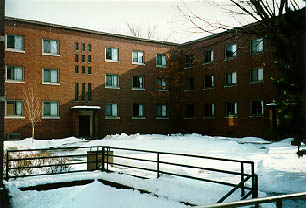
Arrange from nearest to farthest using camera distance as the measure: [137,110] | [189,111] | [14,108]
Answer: [14,108], [137,110], [189,111]

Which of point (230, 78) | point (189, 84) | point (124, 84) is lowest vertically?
point (124, 84)

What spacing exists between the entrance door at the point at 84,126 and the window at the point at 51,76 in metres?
4.38

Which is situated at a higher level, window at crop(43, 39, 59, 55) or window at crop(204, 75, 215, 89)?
window at crop(43, 39, 59, 55)

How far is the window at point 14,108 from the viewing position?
87.7ft

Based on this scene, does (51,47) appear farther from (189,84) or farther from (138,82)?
(189,84)

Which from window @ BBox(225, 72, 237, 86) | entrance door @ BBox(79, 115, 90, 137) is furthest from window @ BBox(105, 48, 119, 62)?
window @ BBox(225, 72, 237, 86)

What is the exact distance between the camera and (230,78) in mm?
30719

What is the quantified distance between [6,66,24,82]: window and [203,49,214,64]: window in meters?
18.8

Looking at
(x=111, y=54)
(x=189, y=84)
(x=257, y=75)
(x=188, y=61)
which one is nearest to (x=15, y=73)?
(x=111, y=54)

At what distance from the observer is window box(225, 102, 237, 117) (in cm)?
3012

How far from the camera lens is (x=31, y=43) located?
27922mm

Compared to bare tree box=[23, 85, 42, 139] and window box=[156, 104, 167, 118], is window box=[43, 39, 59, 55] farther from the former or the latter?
window box=[156, 104, 167, 118]

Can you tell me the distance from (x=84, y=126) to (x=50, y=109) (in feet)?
12.5

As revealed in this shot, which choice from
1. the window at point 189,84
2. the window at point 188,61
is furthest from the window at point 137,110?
the window at point 188,61
